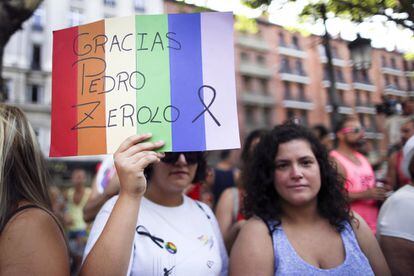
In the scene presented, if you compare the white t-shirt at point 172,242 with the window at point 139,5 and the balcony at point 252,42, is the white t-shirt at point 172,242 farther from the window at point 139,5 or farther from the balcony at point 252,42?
the balcony at point 252,42

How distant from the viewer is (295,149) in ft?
6.19

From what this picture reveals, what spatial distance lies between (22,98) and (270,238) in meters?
25.3

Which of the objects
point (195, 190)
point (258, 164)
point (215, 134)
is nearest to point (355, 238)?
point (258, 164)

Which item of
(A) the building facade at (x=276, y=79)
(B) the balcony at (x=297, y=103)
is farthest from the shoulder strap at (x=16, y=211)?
(B) the balcony at (x=297, y=103)

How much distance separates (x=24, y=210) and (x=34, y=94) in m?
25.8

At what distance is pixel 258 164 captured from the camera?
1.99 m

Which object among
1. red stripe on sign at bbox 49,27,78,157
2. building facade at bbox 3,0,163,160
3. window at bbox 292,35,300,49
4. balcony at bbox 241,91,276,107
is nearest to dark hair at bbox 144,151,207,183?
red stripe on sign at bbox 49,27,78,157

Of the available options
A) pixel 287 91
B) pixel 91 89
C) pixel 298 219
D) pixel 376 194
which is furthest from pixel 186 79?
pixel 287 91

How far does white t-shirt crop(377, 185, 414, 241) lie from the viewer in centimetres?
165

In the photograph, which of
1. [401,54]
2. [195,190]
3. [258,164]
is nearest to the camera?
[401,54]

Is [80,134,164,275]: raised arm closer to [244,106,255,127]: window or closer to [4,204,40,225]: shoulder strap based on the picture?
[4,204,40,225]: shoulder strap

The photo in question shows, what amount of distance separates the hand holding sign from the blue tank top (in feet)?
1.84

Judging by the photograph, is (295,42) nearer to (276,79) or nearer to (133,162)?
(276,79)

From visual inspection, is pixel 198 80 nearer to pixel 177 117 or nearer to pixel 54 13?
pixel 177 117
